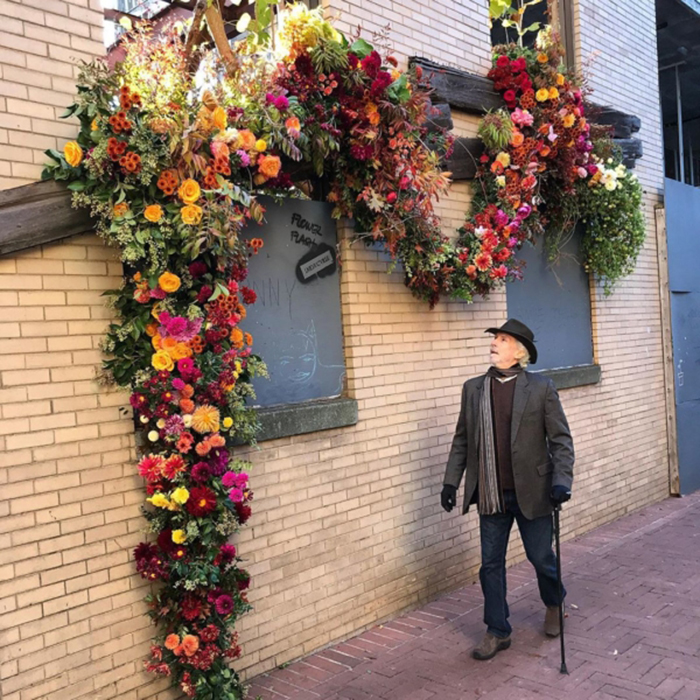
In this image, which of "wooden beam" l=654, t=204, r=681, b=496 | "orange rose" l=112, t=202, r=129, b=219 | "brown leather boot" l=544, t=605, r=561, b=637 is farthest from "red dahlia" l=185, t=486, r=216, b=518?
"wooden beam" l=654, t=204, r=681, b=496

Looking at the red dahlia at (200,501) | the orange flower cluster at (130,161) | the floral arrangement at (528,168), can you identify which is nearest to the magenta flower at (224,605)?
the red dahlia at (200,501)

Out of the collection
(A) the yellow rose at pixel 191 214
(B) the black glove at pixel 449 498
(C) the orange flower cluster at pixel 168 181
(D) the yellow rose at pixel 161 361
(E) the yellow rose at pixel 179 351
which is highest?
(C) the orange flower cluster at pixel 168 181

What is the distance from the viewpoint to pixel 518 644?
15.8 ft

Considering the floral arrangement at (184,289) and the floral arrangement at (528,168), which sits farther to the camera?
the floral arrangement at (528,168)

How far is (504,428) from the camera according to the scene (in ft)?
15.4

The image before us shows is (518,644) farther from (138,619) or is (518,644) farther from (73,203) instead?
(73,203)

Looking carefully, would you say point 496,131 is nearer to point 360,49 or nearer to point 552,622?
point 360,49

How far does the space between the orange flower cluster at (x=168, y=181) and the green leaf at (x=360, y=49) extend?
5.30 feet

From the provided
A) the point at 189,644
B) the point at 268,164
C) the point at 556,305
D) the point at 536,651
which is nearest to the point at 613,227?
the point at 556,305

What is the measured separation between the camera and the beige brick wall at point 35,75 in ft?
11.3

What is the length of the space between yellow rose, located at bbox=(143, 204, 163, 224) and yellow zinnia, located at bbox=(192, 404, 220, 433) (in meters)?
0.93

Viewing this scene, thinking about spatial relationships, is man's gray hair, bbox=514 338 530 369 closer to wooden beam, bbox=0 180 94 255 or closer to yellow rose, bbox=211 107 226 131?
yellow rose, bbox=211 107 226 131

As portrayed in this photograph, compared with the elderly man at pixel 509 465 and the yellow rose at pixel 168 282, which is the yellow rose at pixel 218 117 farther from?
the elderly man at pixel 509 465

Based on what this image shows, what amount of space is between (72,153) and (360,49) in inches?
78.7
